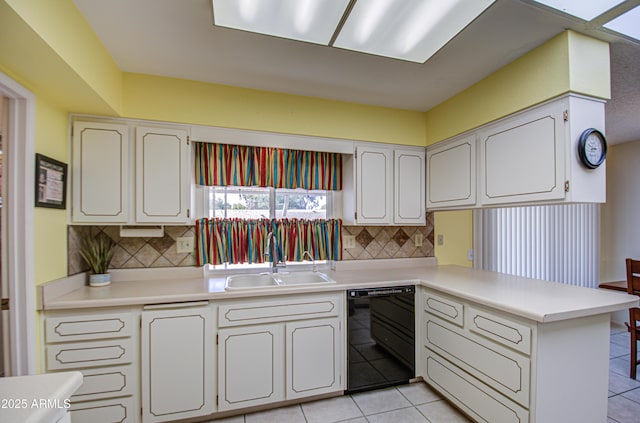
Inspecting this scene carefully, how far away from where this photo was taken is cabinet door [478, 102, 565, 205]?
1.72m

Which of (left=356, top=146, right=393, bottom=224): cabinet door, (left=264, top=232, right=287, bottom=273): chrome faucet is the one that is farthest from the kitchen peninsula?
(left=356, top=146, right=393, bottom=224): cabinet door

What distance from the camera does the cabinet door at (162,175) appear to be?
6.93ft

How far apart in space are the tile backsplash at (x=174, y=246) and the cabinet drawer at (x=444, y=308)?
757mm

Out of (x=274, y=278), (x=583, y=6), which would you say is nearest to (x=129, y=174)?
(x=274, y=278)

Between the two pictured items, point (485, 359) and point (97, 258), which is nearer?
→ point (485, 359)

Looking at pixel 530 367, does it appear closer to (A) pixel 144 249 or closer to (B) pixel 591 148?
(B) pixel 591 148

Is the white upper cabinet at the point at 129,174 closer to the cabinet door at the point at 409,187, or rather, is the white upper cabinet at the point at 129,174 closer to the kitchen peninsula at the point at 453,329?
the kitchen peninsula at the point at 453,329

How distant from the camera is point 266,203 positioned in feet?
8.91

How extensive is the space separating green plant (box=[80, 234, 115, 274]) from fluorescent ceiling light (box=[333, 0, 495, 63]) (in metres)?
2.15

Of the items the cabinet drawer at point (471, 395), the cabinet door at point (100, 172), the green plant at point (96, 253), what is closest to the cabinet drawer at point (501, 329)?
the cabinet drawer at point (471, 395)

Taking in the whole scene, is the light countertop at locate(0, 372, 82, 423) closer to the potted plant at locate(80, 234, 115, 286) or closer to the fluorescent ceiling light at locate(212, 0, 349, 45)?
the potted plant at locate(80, 234, 115, 286)

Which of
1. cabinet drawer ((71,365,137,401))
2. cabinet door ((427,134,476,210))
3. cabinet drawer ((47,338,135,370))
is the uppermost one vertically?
cabinet door ((427,134,476,210))

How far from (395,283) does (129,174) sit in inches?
84.8

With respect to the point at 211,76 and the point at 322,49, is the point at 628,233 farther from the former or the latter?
the point at 211,76
